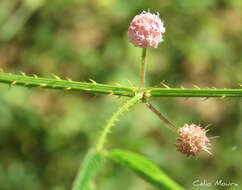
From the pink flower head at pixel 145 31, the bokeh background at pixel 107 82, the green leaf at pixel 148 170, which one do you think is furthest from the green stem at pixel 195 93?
the bokeh background at pixel 107 82

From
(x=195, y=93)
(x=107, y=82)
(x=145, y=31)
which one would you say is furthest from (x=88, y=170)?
(x=107, y=82)

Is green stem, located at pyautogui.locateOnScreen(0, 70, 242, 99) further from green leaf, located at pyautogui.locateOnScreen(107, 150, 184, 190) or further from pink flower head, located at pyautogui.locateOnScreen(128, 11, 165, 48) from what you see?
green leaf, located at pyautogui.locateOnScreen(107, 150, 184, 190)

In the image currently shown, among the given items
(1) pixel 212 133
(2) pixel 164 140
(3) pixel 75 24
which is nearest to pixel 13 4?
(3) pixel 75 24

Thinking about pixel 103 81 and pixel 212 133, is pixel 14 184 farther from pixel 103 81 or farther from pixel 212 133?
pixel 212 133

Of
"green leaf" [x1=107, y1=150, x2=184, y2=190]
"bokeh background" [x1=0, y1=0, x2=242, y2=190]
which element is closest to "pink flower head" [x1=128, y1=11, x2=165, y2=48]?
"green leaf" [x1=107, y1=150, x2=184, y2=190]

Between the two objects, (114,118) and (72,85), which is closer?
(114,118)

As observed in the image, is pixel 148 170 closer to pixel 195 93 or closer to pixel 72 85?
pixel 195 93
